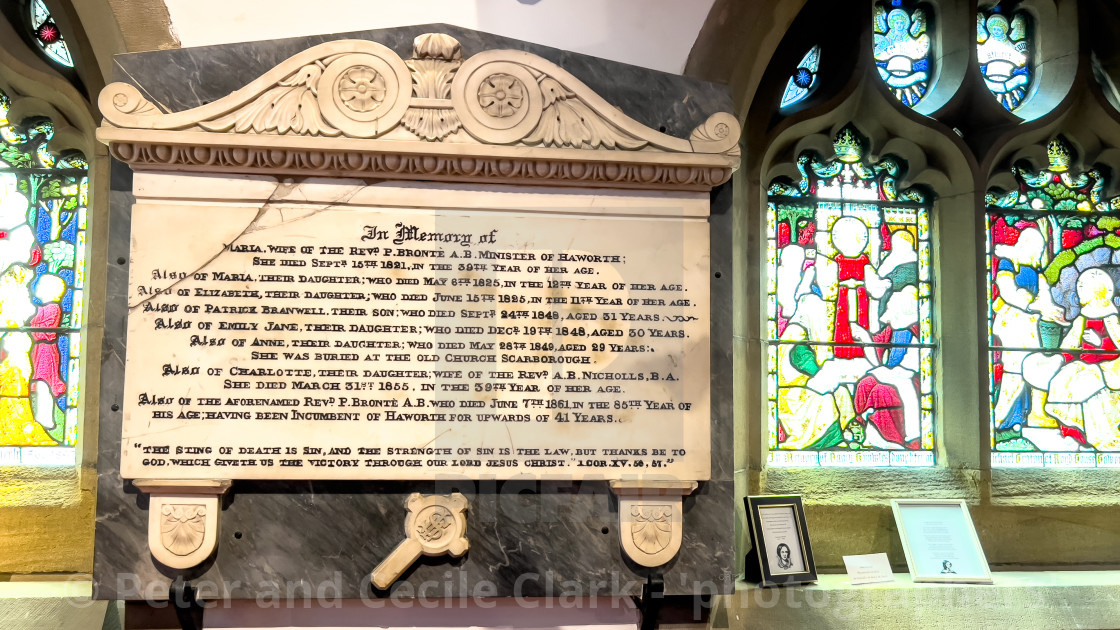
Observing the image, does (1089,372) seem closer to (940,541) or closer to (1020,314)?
(1020,314)

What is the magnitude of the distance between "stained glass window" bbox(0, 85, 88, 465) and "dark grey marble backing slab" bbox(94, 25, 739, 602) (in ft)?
3.48

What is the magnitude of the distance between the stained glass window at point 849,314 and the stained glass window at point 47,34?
117 inches

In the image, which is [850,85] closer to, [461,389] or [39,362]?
[461,389]

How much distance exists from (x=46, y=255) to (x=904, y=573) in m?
3.65

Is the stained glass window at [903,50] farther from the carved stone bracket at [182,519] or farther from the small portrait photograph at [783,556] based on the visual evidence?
the carved stone bracket at [182,519]

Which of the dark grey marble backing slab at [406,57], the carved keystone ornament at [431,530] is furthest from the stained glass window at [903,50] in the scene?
the carved keystone ornament at [431,530]

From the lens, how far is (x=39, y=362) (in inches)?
124

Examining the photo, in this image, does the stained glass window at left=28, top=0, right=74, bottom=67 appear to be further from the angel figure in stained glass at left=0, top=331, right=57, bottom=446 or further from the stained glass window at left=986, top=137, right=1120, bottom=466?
the stained glass window at left=986, top=137, right=1120, bottom=466

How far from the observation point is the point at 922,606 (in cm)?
292

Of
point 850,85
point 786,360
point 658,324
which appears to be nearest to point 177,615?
point 658,324

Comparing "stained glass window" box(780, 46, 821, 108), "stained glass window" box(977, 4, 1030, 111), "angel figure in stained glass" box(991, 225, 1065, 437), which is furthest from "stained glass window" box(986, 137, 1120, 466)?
"stained glass window" box(780, 46, 821, 108)

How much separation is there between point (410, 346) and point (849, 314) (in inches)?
81.6

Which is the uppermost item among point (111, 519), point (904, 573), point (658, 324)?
point (658, 324)

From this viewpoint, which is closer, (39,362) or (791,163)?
(39,362)
